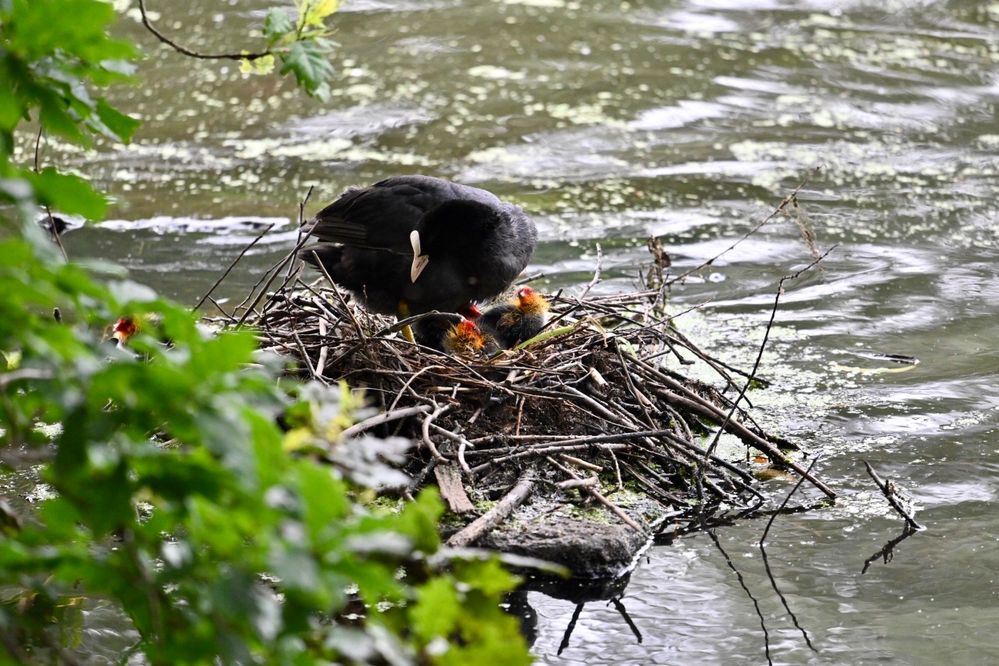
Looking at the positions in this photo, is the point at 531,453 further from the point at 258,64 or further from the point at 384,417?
the point at 258,64

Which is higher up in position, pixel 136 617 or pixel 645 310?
pixel 136 617

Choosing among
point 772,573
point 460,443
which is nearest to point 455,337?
point 460,443

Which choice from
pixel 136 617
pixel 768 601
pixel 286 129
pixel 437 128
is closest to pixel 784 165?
pixel 437 128

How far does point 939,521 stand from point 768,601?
32.2 inches

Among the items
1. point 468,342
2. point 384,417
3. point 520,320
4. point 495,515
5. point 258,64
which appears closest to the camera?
point 258,64

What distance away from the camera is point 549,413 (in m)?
4.41

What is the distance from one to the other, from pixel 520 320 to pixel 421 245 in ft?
1.57

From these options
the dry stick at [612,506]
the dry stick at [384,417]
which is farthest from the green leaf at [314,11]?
the dry stick at [612,506]

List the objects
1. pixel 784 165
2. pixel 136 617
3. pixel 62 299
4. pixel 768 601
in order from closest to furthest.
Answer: pixel 62 299 → pixel 136 617 → pixel 768 601 → pixel 784 165

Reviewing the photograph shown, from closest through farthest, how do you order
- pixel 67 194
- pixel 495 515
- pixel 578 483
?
1. pixel 67 194
2. pixel 495 515
3. pixel 578 483

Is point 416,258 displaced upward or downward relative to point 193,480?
downward

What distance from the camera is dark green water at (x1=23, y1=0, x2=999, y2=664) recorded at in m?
3.75

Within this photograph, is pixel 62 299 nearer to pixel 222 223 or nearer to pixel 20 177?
pixel 20 177

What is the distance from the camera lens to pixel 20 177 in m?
1.58
